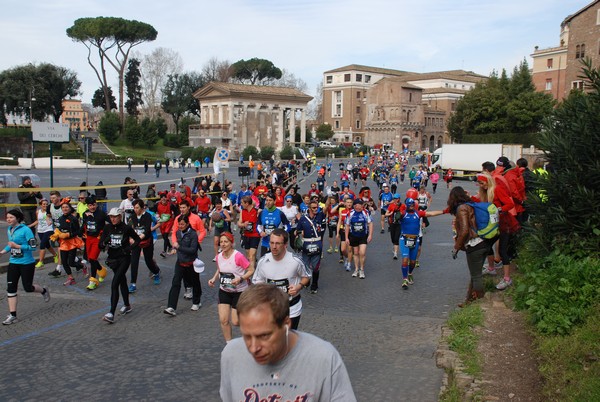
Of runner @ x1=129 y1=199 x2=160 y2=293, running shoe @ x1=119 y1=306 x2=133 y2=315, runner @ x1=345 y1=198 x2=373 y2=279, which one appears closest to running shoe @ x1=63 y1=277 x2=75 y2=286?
runner @ x1=129 y1=199 x2=160 y2=293

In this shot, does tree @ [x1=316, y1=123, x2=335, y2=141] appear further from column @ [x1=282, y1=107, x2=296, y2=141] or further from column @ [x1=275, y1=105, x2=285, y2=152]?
column @ [x1=275, y1=105, x2=285, y2=152]

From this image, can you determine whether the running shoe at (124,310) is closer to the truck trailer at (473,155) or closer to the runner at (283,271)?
the runner at (283,271)

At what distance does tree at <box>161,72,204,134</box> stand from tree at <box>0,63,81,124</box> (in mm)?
20018

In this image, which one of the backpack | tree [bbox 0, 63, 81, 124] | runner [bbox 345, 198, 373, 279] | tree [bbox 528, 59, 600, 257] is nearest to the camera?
tree [bbox 528, 59, 600, 257]

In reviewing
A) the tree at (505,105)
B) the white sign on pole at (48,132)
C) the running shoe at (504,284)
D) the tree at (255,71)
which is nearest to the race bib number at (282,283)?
the running shoe at (504,284)

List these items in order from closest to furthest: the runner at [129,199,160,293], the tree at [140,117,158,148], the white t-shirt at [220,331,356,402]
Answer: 1. the white t-shirt at [220,331,356,402]
2. the runner at [129,199,160,293]
3. the tree at [140,117,158,148]

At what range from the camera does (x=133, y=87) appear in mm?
79062

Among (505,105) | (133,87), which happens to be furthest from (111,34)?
(505,105)

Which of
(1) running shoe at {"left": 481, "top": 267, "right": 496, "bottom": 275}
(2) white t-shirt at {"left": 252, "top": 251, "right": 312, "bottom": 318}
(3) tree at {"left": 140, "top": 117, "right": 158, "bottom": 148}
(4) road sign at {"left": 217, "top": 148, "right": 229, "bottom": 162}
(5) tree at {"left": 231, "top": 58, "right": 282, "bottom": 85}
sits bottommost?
(1) running shoe at {"left": 481, "top": 267, "right": 496, "bottom": 275}

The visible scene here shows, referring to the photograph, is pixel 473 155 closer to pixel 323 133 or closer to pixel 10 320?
pixel 10 320

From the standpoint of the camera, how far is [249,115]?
75.8 meters

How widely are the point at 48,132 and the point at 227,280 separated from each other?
1522cm

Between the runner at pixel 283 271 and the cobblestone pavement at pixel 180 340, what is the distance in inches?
42.9

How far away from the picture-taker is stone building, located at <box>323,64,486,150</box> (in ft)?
334
